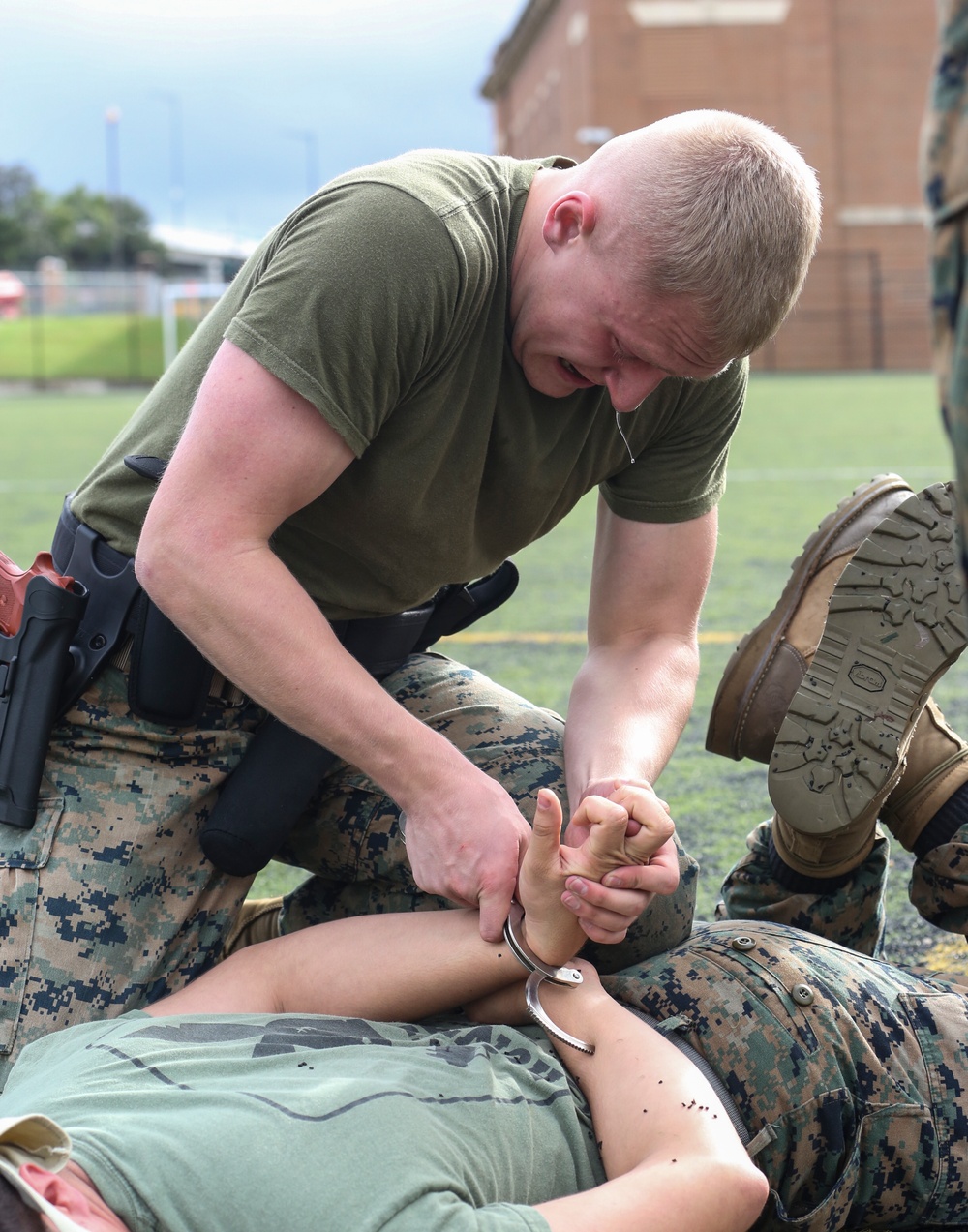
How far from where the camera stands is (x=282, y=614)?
Result: 181 cm

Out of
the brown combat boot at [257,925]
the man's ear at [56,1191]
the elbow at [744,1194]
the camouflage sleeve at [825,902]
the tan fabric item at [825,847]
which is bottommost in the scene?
the brown combat boot at [257,925]

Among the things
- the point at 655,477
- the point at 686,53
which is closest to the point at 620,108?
the point at 686,53

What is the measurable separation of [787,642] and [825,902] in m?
0.45

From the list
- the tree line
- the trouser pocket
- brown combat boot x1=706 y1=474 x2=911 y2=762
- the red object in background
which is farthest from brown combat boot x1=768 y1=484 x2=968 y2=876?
the tree line

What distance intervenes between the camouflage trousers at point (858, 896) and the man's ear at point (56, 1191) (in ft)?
4.32

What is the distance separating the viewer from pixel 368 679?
1.86 m

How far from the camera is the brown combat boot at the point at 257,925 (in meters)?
2.35

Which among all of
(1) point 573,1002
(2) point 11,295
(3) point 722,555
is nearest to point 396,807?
(1) point 573,1002

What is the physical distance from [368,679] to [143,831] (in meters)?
0.52

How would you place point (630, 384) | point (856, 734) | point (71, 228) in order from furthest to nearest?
point (71, 228) → point (856, 734) → point (630, 384)

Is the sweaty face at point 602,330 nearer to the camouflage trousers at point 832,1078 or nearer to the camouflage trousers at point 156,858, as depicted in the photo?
the camouflage trousers at point 156,858

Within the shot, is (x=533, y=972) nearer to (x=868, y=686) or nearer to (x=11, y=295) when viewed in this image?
(x=868, y=686)

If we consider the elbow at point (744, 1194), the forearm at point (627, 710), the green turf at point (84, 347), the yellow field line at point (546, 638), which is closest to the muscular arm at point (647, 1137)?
the elbow at point (744, 1194)

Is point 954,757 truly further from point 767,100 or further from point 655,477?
point 767,100
